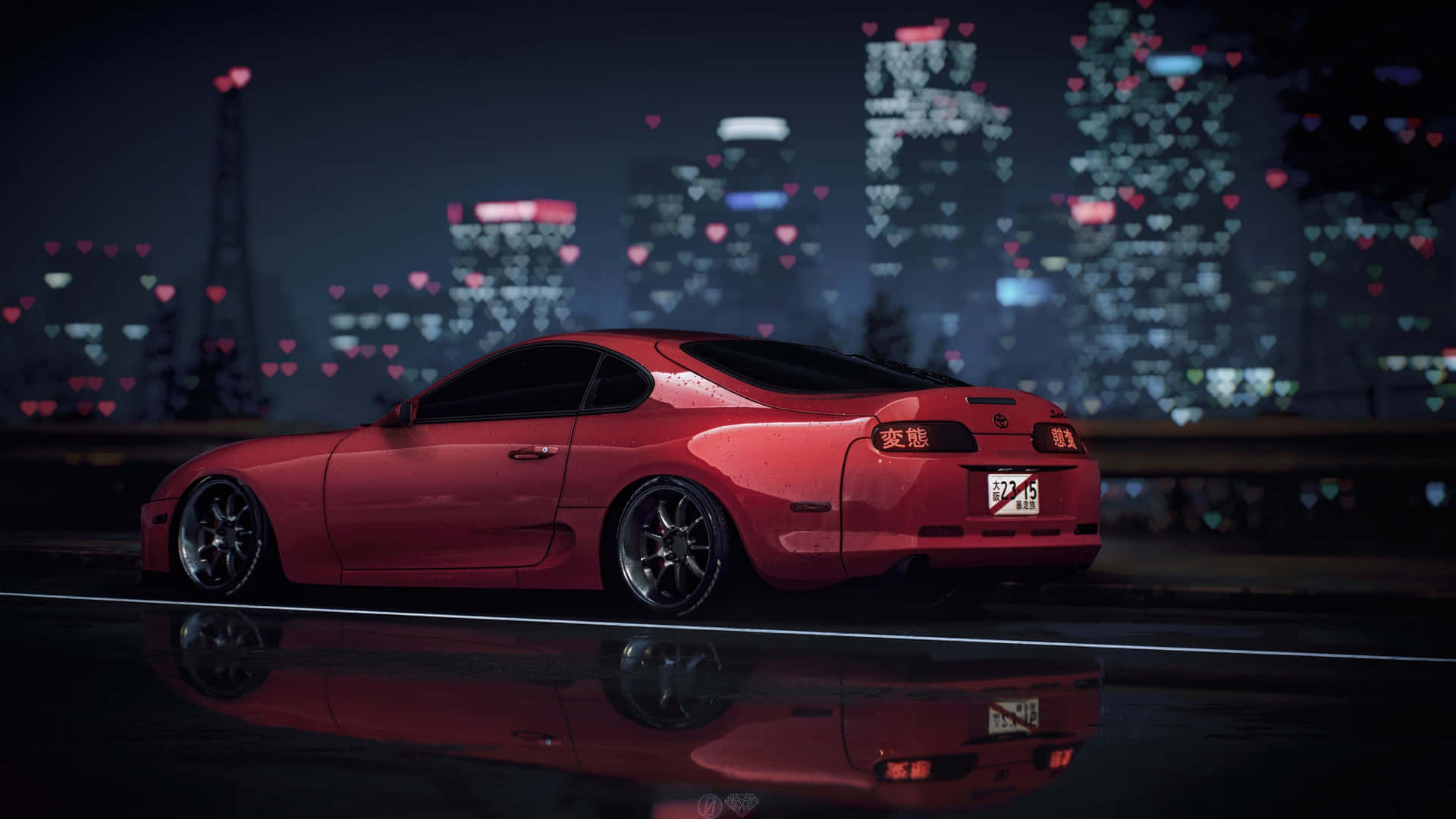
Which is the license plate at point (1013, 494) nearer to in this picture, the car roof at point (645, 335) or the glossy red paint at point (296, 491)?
the car roof at point (645, 335)

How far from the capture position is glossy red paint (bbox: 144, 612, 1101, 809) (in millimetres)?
5230

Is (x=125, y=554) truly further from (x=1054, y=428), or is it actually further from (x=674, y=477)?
(x=1054, y=428)

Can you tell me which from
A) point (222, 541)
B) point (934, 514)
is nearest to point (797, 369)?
point (934, 514)

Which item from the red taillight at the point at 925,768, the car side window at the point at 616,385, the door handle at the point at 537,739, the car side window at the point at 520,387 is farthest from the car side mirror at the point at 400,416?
the red taillight at the point at 925,768

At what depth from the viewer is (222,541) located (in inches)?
411

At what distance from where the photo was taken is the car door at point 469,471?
927 cm

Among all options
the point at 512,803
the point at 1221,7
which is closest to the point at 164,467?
the point at 1221,7

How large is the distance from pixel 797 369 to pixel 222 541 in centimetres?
363

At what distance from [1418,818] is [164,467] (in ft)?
83.9

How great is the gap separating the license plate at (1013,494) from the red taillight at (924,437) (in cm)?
22

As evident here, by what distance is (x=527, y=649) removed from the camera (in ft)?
26.5

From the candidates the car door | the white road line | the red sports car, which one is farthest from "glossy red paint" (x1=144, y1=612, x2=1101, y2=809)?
the car door

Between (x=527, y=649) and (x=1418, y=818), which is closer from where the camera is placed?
(x=1418, y=818)
